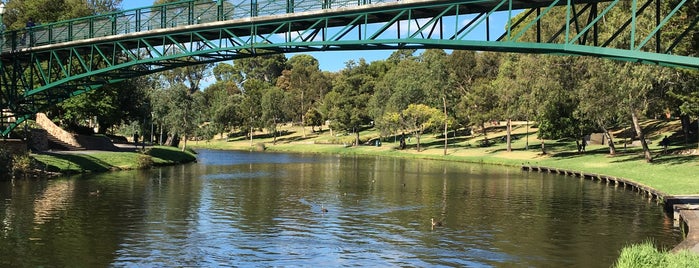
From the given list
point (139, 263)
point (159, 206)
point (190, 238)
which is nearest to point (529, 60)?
point (159, 206)

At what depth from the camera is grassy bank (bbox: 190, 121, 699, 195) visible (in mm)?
49250

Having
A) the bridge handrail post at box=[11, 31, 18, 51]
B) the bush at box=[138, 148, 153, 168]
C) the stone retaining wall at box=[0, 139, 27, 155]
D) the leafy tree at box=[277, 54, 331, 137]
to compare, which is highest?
the leafy tree at box=[277, 54, 331, 137]

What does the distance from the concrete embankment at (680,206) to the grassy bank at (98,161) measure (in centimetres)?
4321

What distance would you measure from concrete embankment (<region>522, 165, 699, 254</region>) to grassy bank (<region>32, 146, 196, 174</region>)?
142ft

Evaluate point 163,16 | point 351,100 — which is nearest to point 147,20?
point 163,16

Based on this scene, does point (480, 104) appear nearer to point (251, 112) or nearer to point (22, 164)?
point (251, 112)

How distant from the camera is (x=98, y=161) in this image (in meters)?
58.6

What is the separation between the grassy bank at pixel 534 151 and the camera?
49250mm

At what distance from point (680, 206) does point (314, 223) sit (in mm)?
17794

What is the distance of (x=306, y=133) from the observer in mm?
153000

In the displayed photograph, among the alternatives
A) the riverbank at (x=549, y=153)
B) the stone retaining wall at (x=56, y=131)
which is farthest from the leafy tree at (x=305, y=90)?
the stone retaining wall at (x=56, y=131)

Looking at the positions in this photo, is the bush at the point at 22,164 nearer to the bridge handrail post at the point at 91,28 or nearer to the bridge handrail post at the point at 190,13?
the bridge handrail post at the point at 91,28

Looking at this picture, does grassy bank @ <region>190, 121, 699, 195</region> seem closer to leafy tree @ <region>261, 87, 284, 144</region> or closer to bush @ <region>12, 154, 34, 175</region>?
leafy tree @ <region>261, 87, 284, 144</region>

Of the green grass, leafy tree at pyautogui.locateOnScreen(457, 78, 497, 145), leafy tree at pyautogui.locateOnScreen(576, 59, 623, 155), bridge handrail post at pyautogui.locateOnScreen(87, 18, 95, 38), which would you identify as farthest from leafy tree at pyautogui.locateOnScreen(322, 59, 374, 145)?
the green grass
